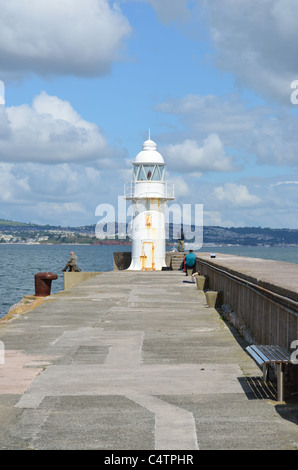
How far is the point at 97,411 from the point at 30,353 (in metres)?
3.47

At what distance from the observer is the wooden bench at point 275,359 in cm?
707

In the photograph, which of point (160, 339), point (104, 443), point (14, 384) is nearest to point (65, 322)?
point (160, 339)

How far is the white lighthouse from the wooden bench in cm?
3167

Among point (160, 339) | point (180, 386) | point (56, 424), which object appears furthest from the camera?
point (160, 339)

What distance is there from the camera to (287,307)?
820 centimetres

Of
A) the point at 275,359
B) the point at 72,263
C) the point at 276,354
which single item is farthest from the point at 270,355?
the point at 72,263

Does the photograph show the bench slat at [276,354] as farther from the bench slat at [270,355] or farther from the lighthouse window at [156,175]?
the lighthouse window at [156,175]

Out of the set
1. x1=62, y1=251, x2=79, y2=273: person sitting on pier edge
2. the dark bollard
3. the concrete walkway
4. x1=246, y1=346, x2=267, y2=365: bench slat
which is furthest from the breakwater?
x1=62, y1=251, x2=79, y2=273: person sitting on pier edge

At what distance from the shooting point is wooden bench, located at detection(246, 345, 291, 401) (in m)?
7.07

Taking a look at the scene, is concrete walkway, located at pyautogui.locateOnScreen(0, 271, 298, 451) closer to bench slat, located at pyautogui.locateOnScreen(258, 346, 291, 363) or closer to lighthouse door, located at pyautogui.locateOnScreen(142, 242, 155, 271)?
bench slat, located at pyautogui.locateOnScreen(258, 346, 291, 363)

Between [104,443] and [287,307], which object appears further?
[287,307]

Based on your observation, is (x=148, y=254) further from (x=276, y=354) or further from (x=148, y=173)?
(x=276, y=354)
